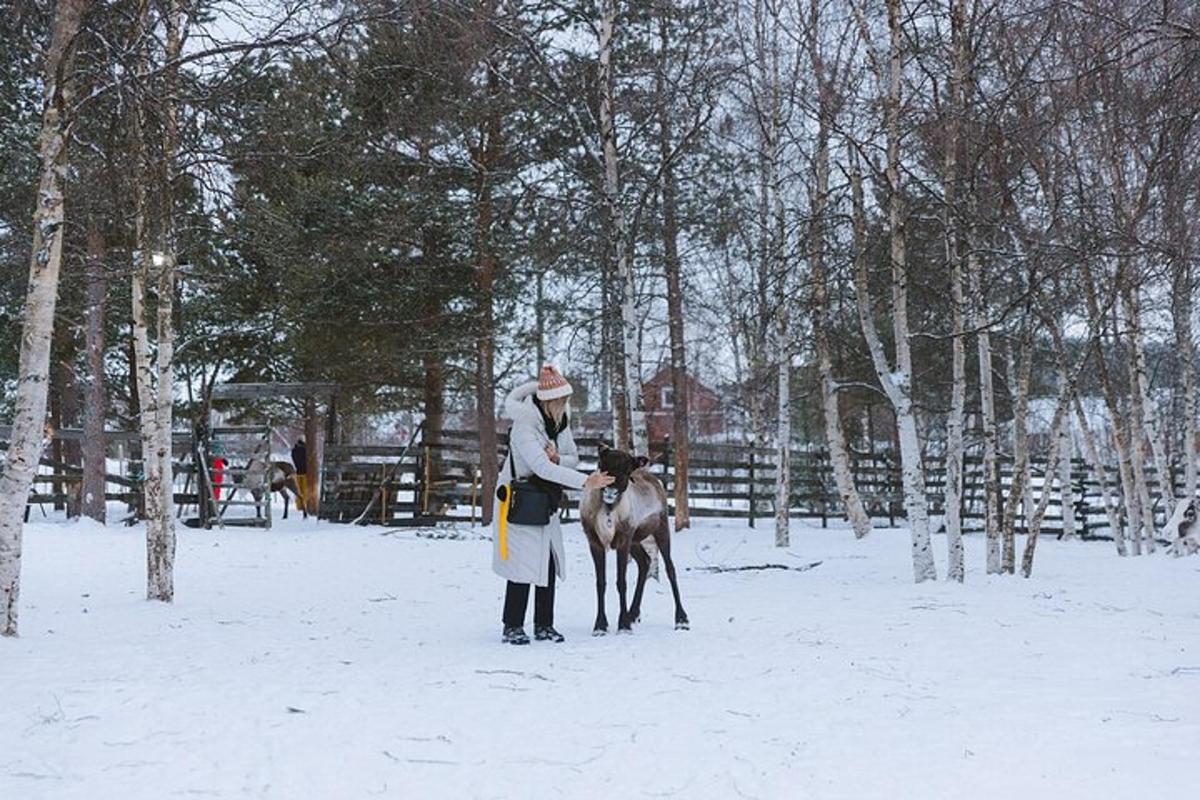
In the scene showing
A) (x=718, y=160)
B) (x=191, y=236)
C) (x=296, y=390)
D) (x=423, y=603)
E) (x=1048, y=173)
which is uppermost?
(x=718, y=160)

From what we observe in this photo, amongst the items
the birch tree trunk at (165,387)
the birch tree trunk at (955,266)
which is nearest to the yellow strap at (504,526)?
the birch tree trunk at (165,387)

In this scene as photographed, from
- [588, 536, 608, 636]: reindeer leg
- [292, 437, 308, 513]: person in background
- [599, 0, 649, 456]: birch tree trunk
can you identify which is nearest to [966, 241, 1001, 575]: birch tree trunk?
[599, 0, 649, 456]: birch tree trunk

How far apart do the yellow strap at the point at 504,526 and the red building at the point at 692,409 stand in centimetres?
2065

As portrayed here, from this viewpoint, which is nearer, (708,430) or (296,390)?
(296,390)

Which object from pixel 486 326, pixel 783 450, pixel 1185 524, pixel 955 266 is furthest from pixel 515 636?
pixel 486 326

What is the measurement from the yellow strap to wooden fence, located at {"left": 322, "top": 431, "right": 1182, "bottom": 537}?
11.4 meters

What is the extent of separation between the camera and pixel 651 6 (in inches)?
409

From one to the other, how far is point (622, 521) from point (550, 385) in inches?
41.3

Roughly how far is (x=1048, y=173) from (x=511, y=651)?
8.68 meters

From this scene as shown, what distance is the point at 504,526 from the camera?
20.3 feet

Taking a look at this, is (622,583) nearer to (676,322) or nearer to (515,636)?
(515,636)

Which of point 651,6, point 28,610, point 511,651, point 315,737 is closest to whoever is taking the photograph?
point 315,737

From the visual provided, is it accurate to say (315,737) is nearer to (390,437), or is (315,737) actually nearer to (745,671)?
(745,671)

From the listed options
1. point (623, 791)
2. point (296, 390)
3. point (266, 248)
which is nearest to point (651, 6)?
point (266, 248)
